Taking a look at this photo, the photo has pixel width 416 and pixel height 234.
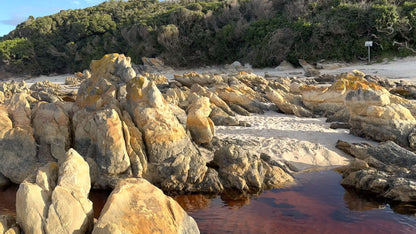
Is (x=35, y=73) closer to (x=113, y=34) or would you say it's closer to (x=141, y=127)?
(x=113, y=34)

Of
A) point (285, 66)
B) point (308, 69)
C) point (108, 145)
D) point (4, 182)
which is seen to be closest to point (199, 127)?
point (108, 145)

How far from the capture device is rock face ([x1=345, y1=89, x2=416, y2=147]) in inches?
395

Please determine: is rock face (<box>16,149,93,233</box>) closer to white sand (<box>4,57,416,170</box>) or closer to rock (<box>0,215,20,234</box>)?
rock (<box>0,215,20,234</box>)

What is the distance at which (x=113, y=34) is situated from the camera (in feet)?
155

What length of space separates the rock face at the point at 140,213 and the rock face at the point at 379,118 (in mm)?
7423

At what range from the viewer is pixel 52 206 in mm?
4387

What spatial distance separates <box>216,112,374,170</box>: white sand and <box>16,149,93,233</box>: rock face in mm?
5773

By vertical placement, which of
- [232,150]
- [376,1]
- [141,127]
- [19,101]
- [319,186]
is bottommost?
[319,186]

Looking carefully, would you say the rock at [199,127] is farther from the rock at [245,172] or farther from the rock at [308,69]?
the rock at [308,69]

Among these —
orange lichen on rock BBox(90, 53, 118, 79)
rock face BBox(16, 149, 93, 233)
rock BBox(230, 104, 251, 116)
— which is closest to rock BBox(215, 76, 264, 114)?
rock BBox(230, 104, 251, 116)

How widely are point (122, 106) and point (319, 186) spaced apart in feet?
16.2

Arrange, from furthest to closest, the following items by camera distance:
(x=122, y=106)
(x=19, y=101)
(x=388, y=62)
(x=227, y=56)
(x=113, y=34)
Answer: (x=113, y=34) < (x=227, y=56) < (x=388, y=62) < (x=19, y=101) < (x=122, y=106)

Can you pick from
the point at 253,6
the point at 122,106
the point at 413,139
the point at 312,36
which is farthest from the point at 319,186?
the point at 253,6

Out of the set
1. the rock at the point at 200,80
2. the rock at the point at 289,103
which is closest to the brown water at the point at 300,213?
the rock at the point at 289,103
